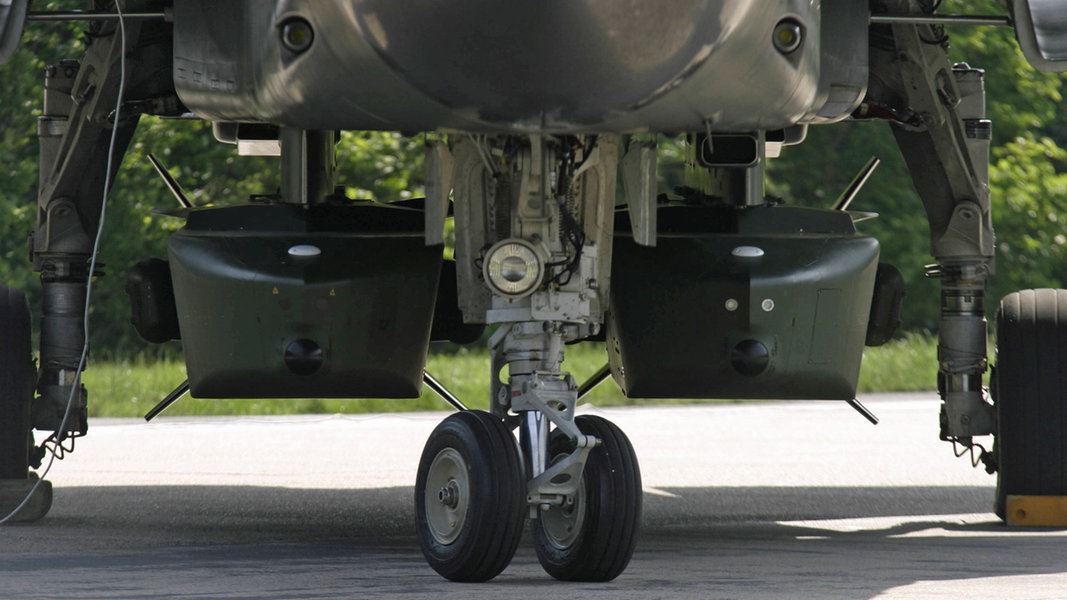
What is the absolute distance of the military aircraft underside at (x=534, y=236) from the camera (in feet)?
22.2

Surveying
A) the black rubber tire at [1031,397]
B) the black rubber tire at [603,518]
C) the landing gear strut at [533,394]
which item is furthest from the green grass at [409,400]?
the black rubber tire at [603,518]

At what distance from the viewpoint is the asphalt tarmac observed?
23.7 feet

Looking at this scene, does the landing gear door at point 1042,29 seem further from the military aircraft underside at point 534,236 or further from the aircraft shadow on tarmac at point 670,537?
the aircraft shadow on tarmac at point 670,537

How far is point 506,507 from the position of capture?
6.87m

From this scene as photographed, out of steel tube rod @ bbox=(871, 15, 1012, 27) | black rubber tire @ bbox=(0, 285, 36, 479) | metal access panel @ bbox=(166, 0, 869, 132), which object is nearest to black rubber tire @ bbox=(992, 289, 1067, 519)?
steel tube rod @ bbox=(871, 15, 1012, 27)

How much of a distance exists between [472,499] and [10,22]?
98.8 inches

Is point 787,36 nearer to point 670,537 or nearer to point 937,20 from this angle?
point 937,20

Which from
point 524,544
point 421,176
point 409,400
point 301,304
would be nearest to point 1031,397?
point 524,544

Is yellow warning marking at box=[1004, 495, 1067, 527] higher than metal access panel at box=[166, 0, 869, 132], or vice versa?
metal access panel at box=[166, 0, 869, 132]

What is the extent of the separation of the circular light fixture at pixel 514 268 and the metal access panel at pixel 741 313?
1507mm

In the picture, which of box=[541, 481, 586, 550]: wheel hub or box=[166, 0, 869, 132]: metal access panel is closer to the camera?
box=[166, 0, 869, 132]: metal access panel

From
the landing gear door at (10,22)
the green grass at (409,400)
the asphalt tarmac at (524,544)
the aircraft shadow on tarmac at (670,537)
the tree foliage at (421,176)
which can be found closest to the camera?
the asphalt tarmac at (524,544)

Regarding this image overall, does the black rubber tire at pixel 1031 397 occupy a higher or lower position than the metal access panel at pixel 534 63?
lower

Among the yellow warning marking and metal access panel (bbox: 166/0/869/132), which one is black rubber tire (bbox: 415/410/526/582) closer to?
metal access panel (bbox: 166/0/869/132)
